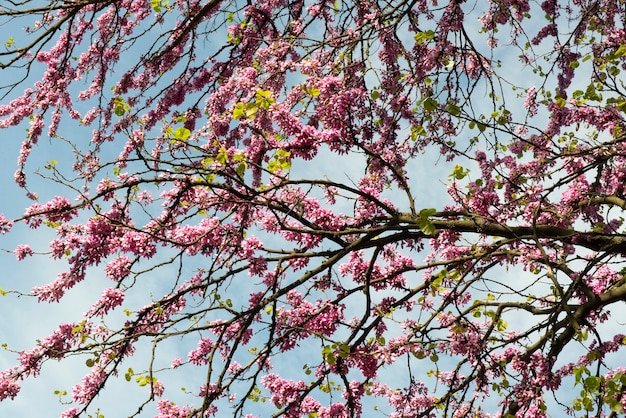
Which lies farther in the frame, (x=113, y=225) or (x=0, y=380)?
(x=0, y=380)

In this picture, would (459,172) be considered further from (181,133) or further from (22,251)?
(22,251)

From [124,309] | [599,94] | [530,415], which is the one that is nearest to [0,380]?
[124,309]

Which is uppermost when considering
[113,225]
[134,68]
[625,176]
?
[134,68]

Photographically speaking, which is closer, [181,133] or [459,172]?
[181,133]

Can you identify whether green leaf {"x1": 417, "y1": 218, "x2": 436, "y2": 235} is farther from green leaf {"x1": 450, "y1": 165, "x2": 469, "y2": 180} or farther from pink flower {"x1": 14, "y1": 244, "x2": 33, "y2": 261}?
pink flower {"x1": 14, "y1": 244, "x2": 33, "y2": 261}

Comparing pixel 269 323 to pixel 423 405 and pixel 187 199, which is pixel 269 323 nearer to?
pixel 187 199

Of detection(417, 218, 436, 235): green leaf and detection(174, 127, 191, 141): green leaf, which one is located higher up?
detection(174, 127, 191, 141): green leaf

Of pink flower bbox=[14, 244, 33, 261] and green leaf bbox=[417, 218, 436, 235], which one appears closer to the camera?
green leaf bbox=[417, 218, 436, 235]

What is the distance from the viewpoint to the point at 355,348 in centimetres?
649

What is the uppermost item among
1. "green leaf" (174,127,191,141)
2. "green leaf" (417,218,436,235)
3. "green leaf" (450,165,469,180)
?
"green leaf" (450,165,469,180)

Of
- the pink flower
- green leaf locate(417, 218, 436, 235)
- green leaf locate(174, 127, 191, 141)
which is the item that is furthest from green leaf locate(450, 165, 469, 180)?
the pink flower

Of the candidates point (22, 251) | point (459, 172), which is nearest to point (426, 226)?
point (459, 172)

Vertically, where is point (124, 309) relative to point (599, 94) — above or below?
below

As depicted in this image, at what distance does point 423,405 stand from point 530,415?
5.74 ft
